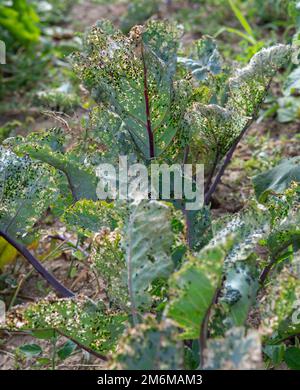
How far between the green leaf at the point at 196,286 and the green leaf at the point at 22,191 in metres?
0.62

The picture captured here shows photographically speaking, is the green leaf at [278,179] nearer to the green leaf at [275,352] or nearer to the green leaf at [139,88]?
the green leaf at [139,88]

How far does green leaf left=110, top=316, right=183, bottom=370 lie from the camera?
1.26m

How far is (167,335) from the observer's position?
1255 millimetres

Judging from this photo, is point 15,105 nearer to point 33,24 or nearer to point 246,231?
point 33,24

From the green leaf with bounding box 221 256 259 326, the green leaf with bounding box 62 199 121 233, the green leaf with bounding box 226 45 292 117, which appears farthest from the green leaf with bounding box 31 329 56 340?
the green leaf with bounding box 226 45 292 117

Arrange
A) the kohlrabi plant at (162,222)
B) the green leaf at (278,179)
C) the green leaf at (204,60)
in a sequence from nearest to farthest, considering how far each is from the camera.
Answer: the kohlrabi plant at (162,222) < the green leaf at (278,179) < the green leaf at (204,60)

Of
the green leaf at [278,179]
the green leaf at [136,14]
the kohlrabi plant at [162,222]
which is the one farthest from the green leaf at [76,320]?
the green leaf at [136,14]

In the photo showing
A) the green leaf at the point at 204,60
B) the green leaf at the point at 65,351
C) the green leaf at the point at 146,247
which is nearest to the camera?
the green leaf at the point at 146,247

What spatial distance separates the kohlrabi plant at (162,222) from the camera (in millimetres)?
1333

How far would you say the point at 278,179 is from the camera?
2.19 metres

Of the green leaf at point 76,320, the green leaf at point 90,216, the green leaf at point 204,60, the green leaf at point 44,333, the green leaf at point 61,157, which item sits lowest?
the green leaf at point 44,333

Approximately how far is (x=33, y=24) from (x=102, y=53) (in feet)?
7.45

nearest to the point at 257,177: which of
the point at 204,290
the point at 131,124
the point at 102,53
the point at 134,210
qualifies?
the point at 131,124

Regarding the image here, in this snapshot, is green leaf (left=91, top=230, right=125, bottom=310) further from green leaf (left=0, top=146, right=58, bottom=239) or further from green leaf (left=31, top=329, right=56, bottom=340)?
green leaf (left=0, top=146, right=58, bottom=239)
